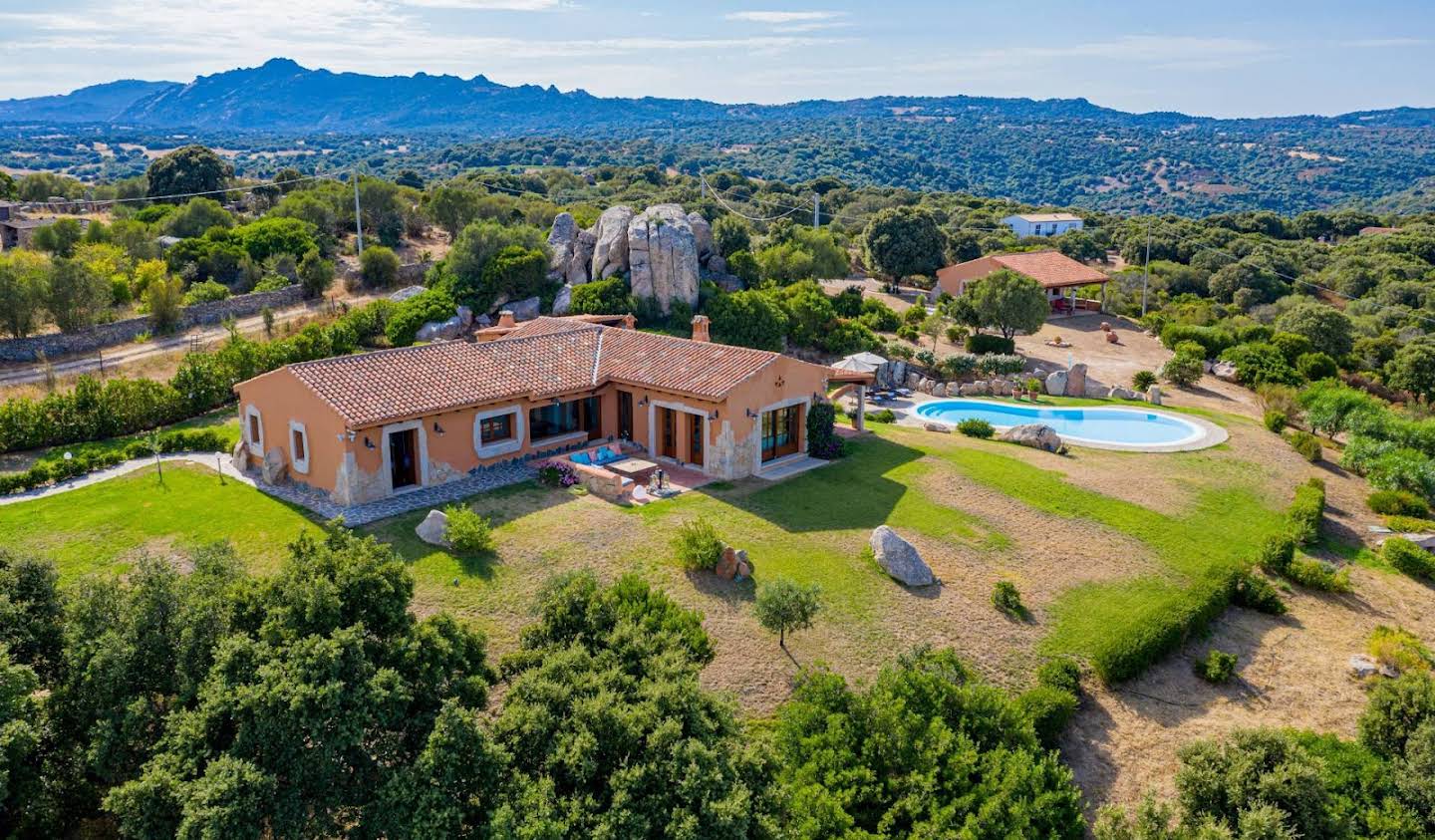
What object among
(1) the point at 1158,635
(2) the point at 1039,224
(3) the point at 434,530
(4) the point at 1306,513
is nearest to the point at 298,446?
(3) the point at 434,530

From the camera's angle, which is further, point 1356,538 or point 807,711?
point 1356,538

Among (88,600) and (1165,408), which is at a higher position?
(88,600)

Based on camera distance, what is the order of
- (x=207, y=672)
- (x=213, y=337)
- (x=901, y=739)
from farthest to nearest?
1. (x=213, y=337)
2. (x=901, y=739)
3. (x=207, y=672)

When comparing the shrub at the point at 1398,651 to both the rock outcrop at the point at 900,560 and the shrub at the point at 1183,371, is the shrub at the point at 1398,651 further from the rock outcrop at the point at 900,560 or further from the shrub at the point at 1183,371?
the shrub at the point at 1183,371

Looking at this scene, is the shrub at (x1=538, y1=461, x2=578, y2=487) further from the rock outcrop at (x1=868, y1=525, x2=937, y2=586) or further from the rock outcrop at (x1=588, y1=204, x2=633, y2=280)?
the rock outcrop at (x1=588, y1=204, x2=633, y2=280)

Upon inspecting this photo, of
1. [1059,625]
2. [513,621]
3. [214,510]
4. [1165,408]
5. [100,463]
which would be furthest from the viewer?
[1165,408]

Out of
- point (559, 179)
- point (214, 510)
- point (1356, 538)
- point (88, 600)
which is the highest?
point (559, 179)

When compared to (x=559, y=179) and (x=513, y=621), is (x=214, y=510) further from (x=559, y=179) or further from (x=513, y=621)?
(x=559, y=179)

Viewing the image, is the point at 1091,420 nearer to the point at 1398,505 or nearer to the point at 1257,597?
the point at 1398,505

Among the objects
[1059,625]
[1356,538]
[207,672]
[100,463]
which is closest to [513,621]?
[207,672]
